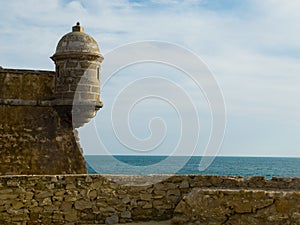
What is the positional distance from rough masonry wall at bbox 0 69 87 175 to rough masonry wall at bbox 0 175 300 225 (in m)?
3.12

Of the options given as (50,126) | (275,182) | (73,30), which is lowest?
(275,182)

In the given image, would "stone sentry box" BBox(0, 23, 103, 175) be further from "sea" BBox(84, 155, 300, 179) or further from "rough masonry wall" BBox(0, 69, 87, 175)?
"sea" BBox(84, 155, 300, 179)

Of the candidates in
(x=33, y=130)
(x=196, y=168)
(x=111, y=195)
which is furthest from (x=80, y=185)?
(x=196, y=168)

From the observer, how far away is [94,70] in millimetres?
13133

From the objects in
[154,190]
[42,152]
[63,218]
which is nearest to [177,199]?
[154,190]

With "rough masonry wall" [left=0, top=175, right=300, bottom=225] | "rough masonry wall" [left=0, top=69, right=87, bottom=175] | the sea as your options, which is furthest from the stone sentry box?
the sea

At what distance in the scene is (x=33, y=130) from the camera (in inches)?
505

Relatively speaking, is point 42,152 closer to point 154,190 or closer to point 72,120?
point 72,120

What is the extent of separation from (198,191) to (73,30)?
6.14 meters

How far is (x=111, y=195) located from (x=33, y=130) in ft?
12.9

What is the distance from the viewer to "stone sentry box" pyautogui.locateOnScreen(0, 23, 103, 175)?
41.5ft

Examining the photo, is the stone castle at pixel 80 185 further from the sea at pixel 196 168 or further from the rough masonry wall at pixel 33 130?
the sea at pixel 196 168

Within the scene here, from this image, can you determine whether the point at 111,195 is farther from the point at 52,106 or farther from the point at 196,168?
the point at 196,168

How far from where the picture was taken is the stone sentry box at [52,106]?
1266cm
